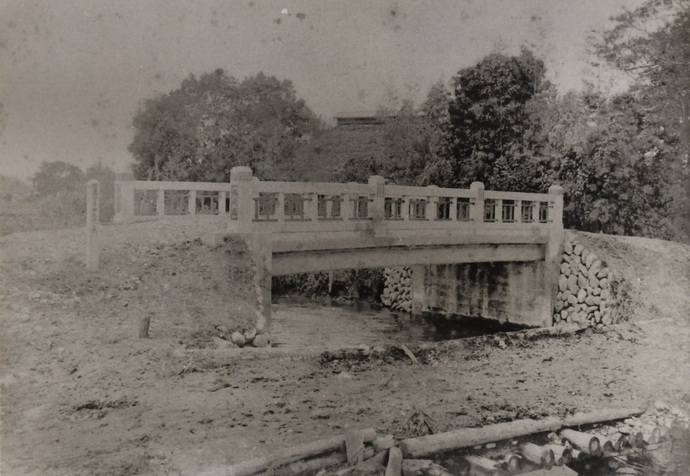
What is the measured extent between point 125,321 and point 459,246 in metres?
8.40

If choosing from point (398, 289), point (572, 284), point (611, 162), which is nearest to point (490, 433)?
point (572, 284)

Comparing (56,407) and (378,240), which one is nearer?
(56,407)

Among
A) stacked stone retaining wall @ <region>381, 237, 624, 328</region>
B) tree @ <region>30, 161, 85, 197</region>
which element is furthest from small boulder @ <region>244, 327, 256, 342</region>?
stacked stone retaining wall @ <region>381, 237, 624, 328</region>

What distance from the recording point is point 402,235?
39.7 feet

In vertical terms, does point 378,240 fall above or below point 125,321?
above

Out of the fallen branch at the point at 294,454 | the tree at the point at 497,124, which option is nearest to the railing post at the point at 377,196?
the fallen branch at the point at 294,454

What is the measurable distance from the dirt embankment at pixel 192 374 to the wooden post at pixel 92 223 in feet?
0.70

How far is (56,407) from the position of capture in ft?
18.6

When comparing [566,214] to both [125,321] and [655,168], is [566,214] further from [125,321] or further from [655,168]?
[125,321]

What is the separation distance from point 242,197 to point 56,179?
8.94 ft

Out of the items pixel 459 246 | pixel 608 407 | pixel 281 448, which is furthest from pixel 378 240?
pixel 281 448

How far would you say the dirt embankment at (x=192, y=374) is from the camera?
18.0 ft

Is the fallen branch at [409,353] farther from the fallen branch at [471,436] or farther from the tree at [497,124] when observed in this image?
the tree at [497,124]

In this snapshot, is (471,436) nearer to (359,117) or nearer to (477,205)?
(477,205)
